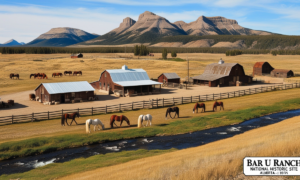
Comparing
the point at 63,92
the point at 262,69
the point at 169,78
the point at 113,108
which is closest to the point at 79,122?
the point at 113,108

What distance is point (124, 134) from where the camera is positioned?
82.7 feet

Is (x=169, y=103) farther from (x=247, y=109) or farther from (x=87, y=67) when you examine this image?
(x=87, y=67)

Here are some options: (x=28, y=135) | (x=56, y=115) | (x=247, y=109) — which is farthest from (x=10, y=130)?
(x=247, y=109)

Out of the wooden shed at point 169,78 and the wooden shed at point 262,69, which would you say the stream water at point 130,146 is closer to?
the wooden shed at point 169,78

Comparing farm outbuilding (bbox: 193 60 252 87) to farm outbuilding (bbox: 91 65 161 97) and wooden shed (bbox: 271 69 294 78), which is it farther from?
wooden shed (bbox: 271 69 294 78)

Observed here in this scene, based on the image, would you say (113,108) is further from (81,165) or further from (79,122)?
(81,165)

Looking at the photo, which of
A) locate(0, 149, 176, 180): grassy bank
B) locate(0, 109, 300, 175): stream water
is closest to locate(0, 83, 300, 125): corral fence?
locate(0, 109, 300, 175): stream water

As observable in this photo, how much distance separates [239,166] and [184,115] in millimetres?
21841

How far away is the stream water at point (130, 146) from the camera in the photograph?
748 inches

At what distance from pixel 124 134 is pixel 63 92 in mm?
20520

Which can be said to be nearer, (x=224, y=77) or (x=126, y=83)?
(x=126, y=83)

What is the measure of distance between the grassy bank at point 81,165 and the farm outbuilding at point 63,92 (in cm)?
2455

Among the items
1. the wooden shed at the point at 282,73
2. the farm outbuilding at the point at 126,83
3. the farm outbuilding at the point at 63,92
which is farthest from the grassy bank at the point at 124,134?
the wooden shed at the point at 282,73

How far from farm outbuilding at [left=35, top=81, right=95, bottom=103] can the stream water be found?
21497 millimetres
